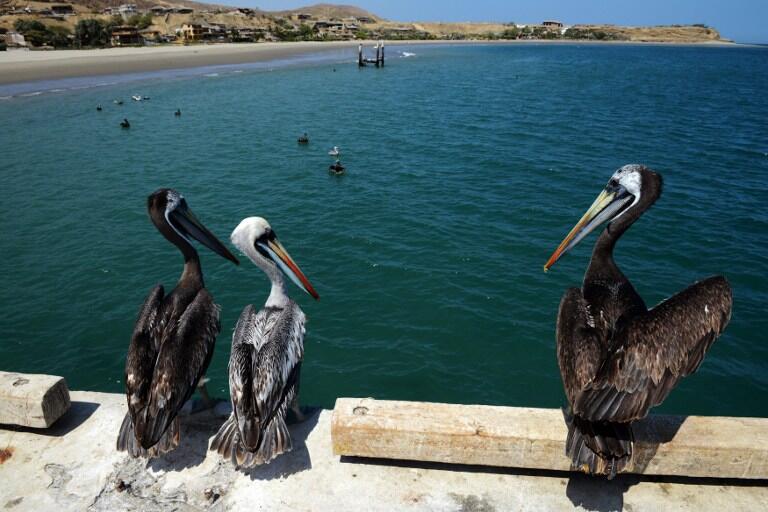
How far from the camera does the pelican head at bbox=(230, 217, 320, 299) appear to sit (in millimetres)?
4977

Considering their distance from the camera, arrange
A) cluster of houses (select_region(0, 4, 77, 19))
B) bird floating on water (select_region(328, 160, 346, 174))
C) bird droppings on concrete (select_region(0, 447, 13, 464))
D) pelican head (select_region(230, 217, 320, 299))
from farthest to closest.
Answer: cluster of houses (select_region(0, 4, 77, 19)), bird floating on water (select_region(328, 160, 346, 174)), pelican head (select_region(230, 217, 320, 299)), bird droppings on concrete (select_region(0, 447, 13, 464))

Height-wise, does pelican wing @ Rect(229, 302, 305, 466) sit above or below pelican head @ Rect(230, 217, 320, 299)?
below

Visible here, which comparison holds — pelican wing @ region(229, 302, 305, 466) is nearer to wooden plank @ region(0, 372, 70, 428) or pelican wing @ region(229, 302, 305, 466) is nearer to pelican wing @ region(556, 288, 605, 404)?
wooden plank @ region(0, 372, 70, 428)

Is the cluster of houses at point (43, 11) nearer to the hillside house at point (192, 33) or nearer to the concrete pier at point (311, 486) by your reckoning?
the hillside house at point (192, 33)

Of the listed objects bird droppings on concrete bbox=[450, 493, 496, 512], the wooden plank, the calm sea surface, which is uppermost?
the wooden plank

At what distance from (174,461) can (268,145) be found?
1867 cm

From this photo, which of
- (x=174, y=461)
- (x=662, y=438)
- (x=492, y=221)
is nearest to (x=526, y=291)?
(x=492, y=221)

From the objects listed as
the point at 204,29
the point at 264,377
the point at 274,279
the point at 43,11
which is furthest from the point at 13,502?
the point at 43,11

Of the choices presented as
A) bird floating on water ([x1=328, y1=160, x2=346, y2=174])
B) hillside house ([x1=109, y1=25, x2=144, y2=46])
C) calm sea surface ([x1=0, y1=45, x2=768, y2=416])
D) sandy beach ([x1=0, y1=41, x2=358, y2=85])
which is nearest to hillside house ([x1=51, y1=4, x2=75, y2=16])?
hillside house ([x1=109, y1=25, x2=144, y2=46])

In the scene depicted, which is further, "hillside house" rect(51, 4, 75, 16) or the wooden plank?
"hillside house" rect(51, 4, 75, 16)

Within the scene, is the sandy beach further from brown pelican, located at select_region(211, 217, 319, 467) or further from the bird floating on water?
brown pelican, located at select_region(211, 217, 319, 467)

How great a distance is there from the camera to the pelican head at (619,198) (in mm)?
5191

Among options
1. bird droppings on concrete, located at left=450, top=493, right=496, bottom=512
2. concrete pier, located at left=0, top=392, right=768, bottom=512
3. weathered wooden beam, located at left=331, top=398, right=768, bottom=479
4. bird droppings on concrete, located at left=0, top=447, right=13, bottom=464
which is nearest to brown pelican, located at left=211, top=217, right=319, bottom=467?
concrete pier, located at left=0, top=392, right=768, bottom=512

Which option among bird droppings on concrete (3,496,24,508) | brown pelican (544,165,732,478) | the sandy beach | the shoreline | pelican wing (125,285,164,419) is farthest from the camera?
the sandy beach
